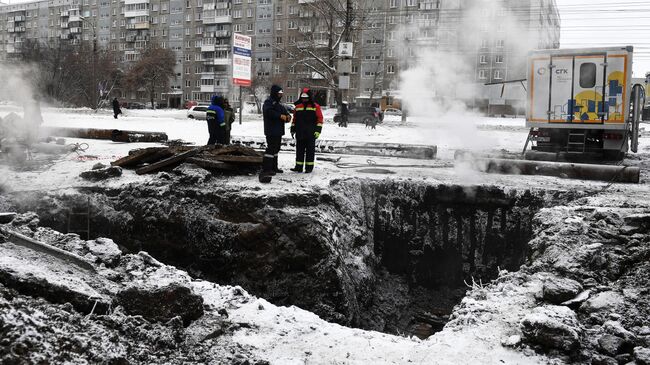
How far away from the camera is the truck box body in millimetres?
13352

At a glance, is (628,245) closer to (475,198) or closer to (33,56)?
(475,198)

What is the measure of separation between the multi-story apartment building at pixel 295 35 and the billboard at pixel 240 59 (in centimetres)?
461

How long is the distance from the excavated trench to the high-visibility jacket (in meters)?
1.21

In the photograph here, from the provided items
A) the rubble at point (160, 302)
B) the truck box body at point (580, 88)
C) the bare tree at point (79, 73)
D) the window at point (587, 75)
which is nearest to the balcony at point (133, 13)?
the bare tree at point (79, 73)

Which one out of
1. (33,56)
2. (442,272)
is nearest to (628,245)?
(442,272)

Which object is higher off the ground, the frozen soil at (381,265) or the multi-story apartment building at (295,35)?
the multi-story apartment building at (295,35)

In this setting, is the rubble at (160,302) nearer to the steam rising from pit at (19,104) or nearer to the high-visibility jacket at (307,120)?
the high-visibility jacket at (307,120)

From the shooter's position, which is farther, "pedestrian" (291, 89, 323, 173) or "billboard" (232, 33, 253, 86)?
"billboard" (232, 33, 253, 86)

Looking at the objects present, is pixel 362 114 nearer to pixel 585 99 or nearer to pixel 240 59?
pixel 240 59

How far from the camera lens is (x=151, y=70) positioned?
6044cm

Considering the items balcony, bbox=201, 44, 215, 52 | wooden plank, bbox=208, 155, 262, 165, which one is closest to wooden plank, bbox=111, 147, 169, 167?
wooden plank, bbox=208, 155, 262, 165

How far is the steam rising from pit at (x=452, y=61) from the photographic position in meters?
12.2

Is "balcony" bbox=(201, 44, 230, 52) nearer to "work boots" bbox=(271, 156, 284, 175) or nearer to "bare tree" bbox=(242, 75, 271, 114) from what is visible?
"bare tree" bbox=(242, 75, 271, 114)

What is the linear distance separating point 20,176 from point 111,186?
2175mm
